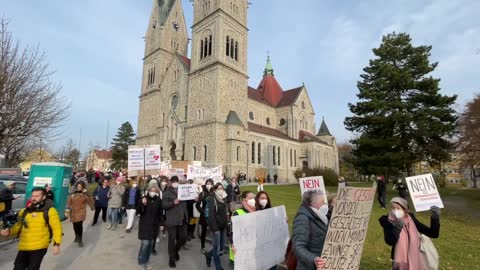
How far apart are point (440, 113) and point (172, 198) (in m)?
20.1

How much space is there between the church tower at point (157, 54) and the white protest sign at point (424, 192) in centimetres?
4167

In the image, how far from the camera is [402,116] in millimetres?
19500

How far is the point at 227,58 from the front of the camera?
3931 cm

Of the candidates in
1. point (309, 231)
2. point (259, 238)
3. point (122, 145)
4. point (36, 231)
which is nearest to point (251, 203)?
point (259, 238)

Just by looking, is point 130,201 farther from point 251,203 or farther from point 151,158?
point 251,203

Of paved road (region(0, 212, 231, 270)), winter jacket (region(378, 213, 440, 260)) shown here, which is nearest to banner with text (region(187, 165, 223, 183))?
paved road (region(0, 212, 231, 270))

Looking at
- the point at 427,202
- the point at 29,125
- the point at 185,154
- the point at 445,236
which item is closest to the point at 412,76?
the point at 445,236

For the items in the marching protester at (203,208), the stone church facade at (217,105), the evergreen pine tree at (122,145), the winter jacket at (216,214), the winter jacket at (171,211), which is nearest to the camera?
the winter jacket at (216,214)

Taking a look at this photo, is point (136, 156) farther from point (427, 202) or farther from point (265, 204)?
point (427, 202)

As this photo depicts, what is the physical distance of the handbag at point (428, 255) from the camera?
3.85m

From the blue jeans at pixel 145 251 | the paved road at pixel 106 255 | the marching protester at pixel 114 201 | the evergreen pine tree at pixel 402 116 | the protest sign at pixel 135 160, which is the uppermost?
the evergreen pine tree at pixel 402 116

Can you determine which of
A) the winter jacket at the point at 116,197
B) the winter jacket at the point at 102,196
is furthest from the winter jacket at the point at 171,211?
the winter jacket at the point at 102,196

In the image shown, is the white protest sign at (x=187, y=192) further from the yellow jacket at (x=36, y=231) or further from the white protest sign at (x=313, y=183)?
the yellow jacket at (x=36, y=231)

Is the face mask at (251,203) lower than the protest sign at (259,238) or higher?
higher
